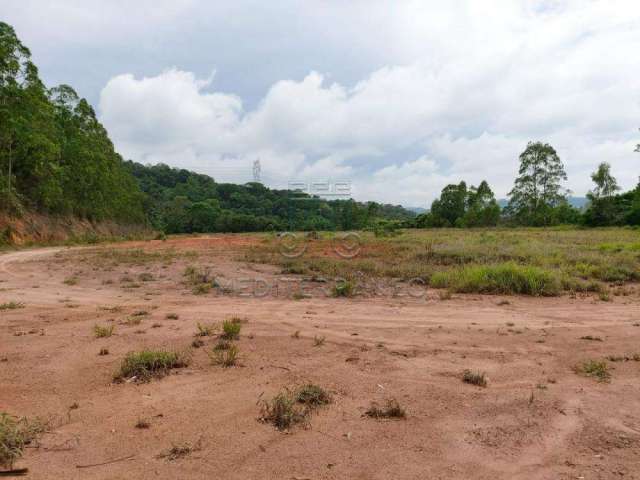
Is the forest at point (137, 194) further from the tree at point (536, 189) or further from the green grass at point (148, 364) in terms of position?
the green grass at point (148, 364)

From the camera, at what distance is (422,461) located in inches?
102

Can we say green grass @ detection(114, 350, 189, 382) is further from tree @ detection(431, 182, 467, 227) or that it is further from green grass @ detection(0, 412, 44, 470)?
tree @ detection(431, 182, 467, 227)

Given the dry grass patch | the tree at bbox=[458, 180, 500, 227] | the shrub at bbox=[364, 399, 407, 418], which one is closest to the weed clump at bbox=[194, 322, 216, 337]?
the dry grass patch

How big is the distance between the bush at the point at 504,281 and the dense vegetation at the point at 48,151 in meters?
25.6

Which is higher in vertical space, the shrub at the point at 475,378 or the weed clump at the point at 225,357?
the weed clump at the point at 225,357

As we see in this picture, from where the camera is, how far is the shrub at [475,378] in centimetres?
381

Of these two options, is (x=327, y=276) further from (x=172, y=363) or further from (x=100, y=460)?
(x=100, y=460)

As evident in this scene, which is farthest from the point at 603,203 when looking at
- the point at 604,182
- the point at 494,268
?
the point at 494,268

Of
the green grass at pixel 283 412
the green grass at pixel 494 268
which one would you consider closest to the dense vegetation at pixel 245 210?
the green grass at pixel 494 268

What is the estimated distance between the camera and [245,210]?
69.4m

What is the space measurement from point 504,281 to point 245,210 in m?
63.2

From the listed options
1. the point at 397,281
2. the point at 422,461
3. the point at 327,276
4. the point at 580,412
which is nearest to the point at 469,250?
the point at 397,281

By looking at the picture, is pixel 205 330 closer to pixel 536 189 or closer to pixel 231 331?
pixel 231 331

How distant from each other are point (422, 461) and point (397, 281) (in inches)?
309
